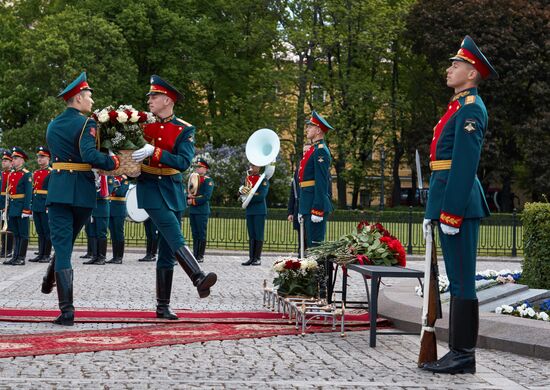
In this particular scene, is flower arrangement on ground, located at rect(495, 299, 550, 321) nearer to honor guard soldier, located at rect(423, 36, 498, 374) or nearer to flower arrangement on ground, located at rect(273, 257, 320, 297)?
flower arrangement on ground, located at rect(273, 257, 320, 297)

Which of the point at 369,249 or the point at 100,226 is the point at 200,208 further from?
the point at 369,249

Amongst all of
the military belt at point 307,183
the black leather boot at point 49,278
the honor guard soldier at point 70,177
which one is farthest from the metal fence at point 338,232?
the honor guard soldier at point 70,177

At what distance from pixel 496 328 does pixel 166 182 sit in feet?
11.9

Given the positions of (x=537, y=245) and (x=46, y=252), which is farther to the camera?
(x=46, y=252)

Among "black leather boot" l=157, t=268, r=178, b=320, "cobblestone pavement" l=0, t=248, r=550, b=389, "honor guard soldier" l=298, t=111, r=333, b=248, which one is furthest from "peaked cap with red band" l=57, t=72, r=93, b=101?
"honor guard soldier" l=298, t=111, r=333, b=248

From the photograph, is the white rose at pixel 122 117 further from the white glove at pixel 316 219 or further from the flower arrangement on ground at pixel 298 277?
the white glove at pixel 316 219

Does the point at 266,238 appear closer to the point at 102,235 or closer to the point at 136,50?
the point at 102,235

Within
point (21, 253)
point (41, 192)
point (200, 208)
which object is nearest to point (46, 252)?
point (21, 253)

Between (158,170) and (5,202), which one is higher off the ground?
(158,170)

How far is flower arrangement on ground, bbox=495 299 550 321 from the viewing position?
10.7m

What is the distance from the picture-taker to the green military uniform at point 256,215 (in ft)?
70.9

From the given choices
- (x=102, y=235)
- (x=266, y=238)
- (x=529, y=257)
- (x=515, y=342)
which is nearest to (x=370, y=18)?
(x=266, y=238)

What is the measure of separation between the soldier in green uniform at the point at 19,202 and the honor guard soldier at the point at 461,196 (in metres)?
13.0

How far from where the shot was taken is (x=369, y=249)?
11109 millimetres
